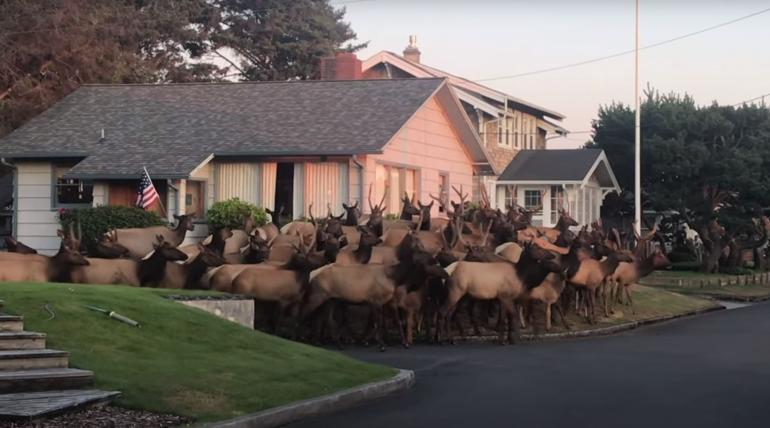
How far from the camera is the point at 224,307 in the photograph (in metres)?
17.4

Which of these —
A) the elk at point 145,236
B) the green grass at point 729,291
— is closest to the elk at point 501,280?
the elk at point 145,236

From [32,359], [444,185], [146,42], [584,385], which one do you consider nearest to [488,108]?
[444,185]

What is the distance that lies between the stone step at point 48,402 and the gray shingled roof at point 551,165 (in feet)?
118

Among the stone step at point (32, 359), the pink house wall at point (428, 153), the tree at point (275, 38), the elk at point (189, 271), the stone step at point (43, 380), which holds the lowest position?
the stone step at point (43, 380)

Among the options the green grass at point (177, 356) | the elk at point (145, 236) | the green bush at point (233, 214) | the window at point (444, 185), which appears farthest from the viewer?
the window at point (444, 185)

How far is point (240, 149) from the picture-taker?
3091cm

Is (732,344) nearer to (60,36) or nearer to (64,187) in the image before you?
(64,187)

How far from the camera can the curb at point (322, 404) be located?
10992mm

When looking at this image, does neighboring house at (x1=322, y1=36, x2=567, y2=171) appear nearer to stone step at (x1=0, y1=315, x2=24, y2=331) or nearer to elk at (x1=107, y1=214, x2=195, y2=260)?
elk at (x1=107, y1=214, x2=195, y2=260)

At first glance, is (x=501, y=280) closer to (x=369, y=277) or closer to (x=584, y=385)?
(x=369, y=277)

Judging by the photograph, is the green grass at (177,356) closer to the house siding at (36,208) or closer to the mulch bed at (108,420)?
the mulch bed at (108,420)

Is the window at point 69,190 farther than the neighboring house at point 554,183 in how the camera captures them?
No

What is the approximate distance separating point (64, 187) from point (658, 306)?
17322 millimetres

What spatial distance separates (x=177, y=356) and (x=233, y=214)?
659 inches
